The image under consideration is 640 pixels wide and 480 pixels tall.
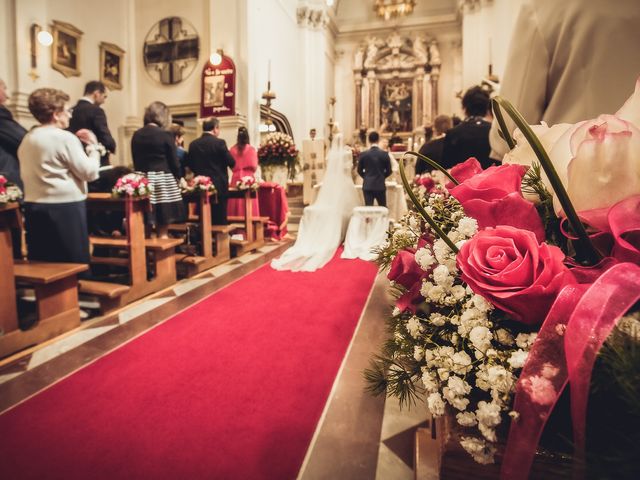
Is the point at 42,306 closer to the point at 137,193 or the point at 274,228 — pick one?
the point at 137,193

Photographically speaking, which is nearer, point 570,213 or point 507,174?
point 570,213

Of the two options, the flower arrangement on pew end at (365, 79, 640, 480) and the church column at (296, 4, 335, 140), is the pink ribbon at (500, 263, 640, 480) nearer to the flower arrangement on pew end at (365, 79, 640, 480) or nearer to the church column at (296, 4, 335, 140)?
the flower arrangement on pew end at (365, 79, 640, 480)

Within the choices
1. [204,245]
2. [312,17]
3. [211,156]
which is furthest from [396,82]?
[204,245]

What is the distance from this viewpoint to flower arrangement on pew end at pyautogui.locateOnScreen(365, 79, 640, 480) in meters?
0.40

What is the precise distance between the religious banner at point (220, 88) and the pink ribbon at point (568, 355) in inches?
322

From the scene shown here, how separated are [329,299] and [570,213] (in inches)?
120

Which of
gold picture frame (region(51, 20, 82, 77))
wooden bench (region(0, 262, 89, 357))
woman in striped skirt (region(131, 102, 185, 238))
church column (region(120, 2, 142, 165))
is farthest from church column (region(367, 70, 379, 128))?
wooden bench (region(0, 262, 89, 357))

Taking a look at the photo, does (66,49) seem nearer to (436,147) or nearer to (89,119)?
(89,119)

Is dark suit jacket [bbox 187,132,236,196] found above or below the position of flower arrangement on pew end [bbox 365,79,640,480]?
above

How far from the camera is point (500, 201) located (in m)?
0.59

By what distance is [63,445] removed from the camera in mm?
1597

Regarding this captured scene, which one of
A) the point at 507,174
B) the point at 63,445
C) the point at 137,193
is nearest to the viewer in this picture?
the point at 507,174

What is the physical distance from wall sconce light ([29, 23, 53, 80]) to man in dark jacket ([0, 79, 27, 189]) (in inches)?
139

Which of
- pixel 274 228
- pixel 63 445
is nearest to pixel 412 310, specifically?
pixel 63 445
